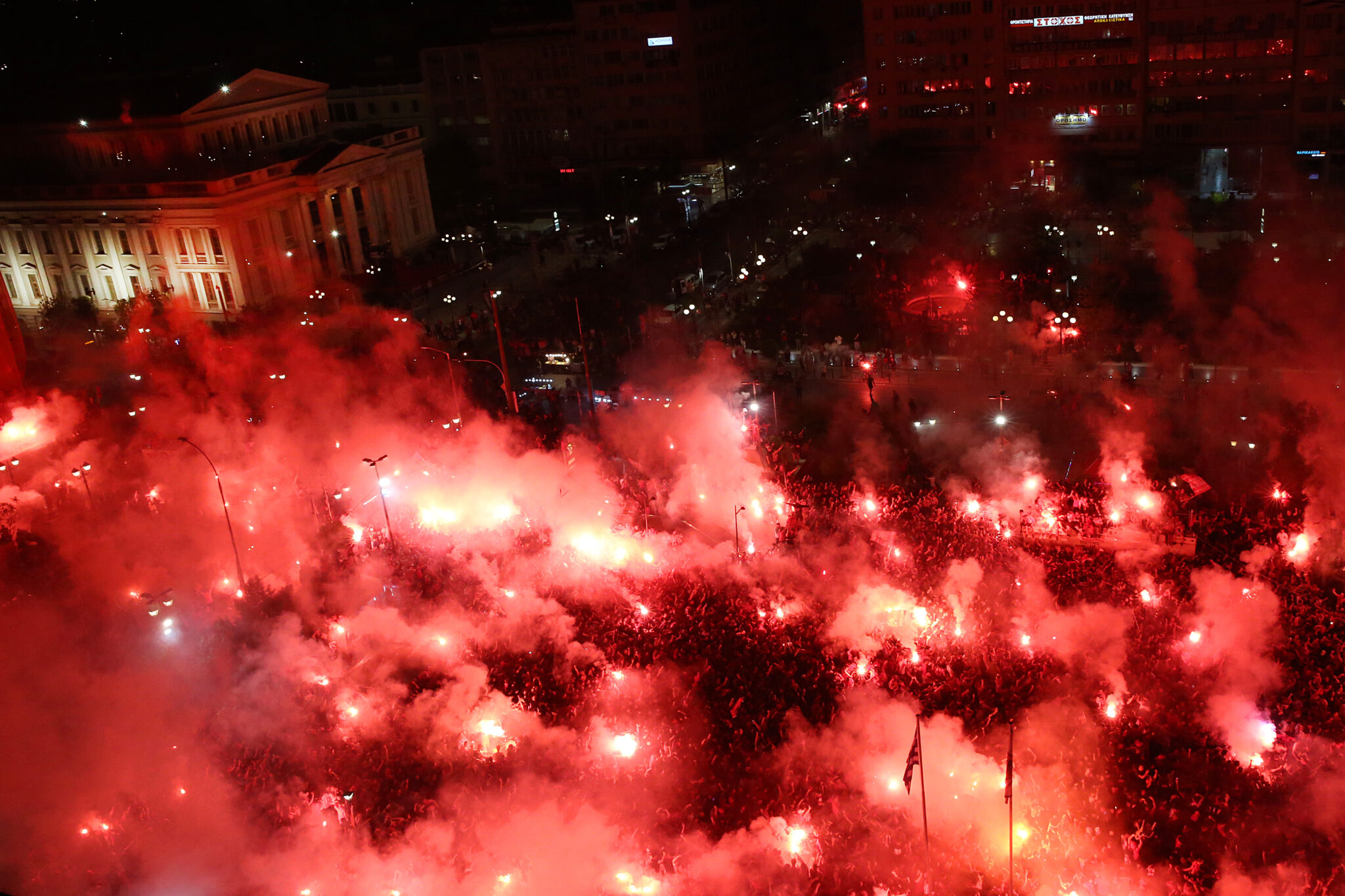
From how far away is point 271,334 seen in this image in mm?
32312

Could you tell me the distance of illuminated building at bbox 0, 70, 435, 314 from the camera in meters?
37.4

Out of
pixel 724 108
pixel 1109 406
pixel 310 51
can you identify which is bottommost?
pixel 1109 406

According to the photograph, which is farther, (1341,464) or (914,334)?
(914,334)

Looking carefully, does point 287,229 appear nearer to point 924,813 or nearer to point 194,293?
point 194,293

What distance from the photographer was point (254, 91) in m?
41.4

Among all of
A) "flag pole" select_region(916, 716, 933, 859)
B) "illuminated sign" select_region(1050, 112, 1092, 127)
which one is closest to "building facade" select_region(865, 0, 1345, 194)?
"illuminated sign" select_region(1050, 112, 1092, 127)

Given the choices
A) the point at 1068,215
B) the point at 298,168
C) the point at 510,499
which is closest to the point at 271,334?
the point at 298,168

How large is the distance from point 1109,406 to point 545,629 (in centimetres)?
1291

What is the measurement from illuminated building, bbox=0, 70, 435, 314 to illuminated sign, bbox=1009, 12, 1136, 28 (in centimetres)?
2416

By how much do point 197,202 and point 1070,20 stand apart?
32076mm

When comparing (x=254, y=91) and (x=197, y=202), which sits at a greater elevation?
(x=254, y=91)

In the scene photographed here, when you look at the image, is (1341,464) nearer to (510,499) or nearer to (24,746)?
(510,499)

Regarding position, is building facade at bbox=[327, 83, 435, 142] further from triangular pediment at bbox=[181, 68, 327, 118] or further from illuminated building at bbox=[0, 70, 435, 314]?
illuminated building at bbox=[0, 70, 435, 314]

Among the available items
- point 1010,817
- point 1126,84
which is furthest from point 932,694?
point 1126,84
